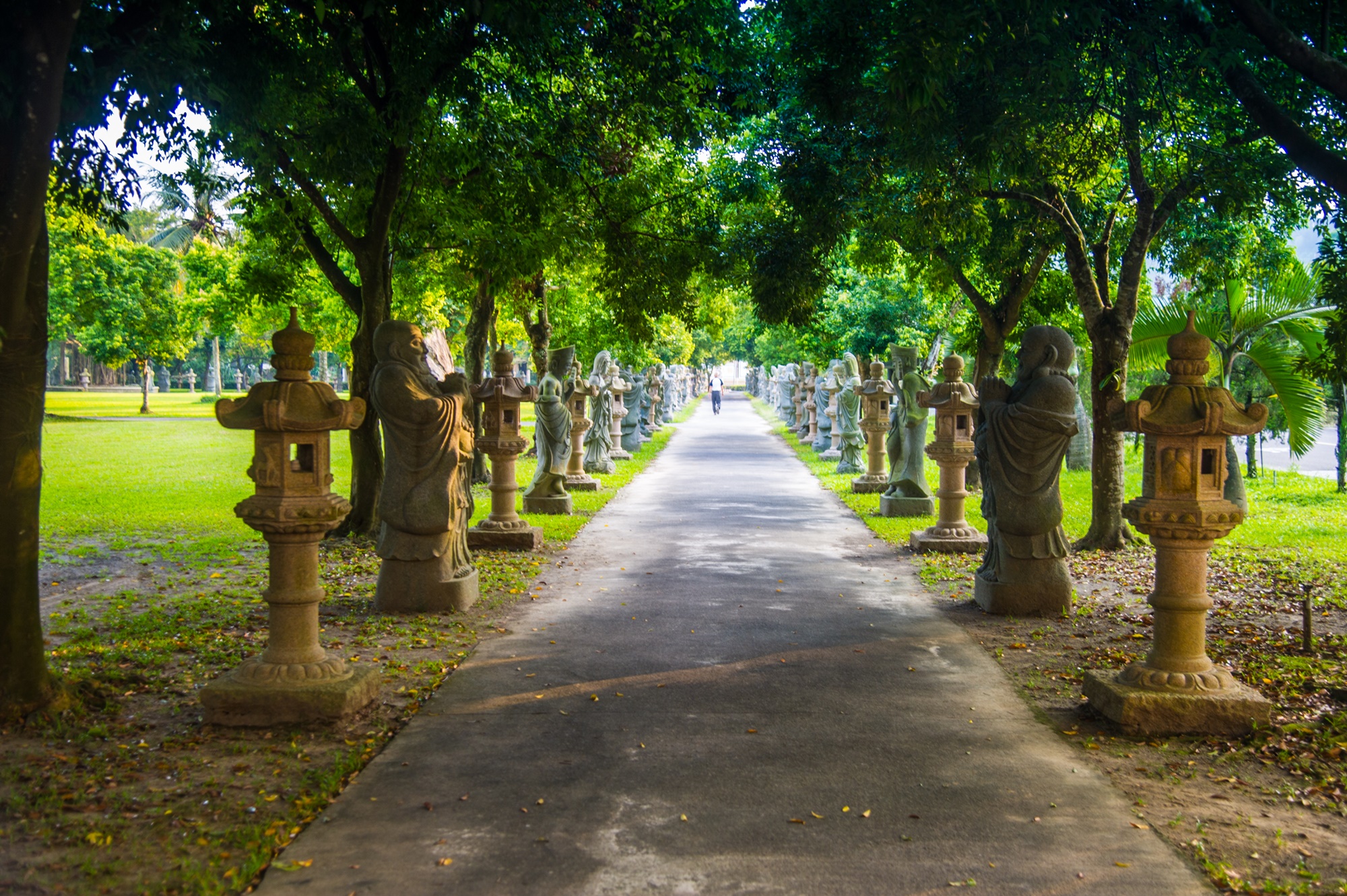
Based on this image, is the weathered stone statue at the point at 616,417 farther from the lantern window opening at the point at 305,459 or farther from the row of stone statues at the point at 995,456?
the lantern window opening at the point at 305,459

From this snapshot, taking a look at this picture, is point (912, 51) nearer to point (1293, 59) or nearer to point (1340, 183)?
point (1293, 59)

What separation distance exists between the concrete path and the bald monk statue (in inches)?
34.1

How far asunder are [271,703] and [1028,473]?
5.77 meters

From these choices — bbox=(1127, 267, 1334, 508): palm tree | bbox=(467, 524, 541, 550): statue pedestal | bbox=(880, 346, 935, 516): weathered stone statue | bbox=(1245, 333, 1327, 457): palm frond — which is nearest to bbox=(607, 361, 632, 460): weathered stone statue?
bbox=(880, 346, 935, 516): weathered stone statue

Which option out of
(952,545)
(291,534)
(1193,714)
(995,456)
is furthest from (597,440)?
(1193,714)

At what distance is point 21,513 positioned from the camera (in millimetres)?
5281

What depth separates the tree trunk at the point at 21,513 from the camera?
522 centimetres

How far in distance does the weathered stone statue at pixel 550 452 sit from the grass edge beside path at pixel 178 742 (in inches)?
191

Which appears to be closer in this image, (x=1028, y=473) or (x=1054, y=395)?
(x=1054, y=395)

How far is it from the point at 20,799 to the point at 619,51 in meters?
7.91

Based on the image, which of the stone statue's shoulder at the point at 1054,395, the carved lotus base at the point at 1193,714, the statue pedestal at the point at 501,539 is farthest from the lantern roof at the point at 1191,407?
the statue pedestal at the point at 501,539

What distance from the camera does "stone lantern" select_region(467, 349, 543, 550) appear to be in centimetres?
1127

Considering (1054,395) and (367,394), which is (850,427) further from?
(1054,395)

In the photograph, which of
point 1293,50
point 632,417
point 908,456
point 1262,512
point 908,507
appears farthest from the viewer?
point 632,417
